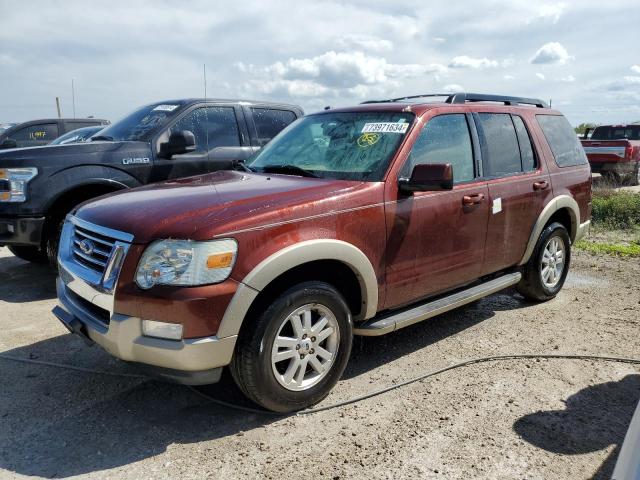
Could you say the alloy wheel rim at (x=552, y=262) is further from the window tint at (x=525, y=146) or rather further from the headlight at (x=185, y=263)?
the headlight at (x=185, y=263)

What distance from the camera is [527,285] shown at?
5195mm

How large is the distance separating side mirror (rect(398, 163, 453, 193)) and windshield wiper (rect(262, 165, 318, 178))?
26.2 inches

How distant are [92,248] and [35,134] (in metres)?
11.0

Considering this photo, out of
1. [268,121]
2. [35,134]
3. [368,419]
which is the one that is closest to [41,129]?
[35,134]

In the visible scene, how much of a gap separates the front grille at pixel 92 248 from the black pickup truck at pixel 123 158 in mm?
1523

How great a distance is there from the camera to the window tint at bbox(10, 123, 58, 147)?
1243 centimetres

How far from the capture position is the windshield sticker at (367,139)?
384 centimetres

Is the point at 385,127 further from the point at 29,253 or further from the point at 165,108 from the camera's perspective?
the point at 29,253

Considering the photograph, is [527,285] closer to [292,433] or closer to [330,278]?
[330,278]

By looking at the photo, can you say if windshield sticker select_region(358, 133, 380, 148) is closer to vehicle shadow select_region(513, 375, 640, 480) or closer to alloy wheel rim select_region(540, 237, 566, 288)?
vehicle shadow select_region(513, 375, 640, 480)

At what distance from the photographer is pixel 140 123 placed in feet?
20.7

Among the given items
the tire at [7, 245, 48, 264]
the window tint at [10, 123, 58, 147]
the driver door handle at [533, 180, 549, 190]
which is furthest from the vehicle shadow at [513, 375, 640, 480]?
the window tint at [10, 123, 58, 147]

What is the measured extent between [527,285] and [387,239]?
229 centimetres

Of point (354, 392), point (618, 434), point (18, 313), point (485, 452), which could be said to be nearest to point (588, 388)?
point (618, 434)
